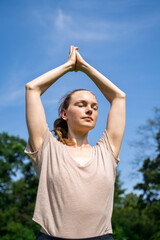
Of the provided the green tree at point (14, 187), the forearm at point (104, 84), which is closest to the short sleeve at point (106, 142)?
the forearm at point (104, 84)

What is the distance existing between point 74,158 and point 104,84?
2.40 ft

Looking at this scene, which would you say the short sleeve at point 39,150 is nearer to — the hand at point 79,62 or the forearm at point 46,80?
the forearm at point 46,80

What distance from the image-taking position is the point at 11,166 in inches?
856

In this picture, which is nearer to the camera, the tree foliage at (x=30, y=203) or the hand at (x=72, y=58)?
the hand at (x=72, y=58)

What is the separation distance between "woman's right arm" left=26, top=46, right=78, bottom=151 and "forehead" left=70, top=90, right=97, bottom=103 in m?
0.23

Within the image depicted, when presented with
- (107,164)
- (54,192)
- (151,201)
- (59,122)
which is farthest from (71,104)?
(151,201)

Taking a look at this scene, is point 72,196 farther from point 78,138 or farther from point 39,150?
point 78,138

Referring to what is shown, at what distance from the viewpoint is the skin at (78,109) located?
2.38 m

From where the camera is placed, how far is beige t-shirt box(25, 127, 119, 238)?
2.12m

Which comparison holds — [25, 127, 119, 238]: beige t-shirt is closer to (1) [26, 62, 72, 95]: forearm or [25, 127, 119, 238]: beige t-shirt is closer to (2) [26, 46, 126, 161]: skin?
(2) [26, 46, 126, 161]: skin

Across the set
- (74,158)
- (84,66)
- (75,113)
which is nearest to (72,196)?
(74,158)

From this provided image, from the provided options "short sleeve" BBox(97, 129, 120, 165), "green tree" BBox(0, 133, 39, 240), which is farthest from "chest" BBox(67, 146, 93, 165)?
"green tree" BBox(0, 133, 39, 240)

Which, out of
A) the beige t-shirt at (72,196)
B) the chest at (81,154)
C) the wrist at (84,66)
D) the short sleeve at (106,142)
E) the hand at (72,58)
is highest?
the hand at (72,58)

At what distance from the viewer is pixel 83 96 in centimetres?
255
